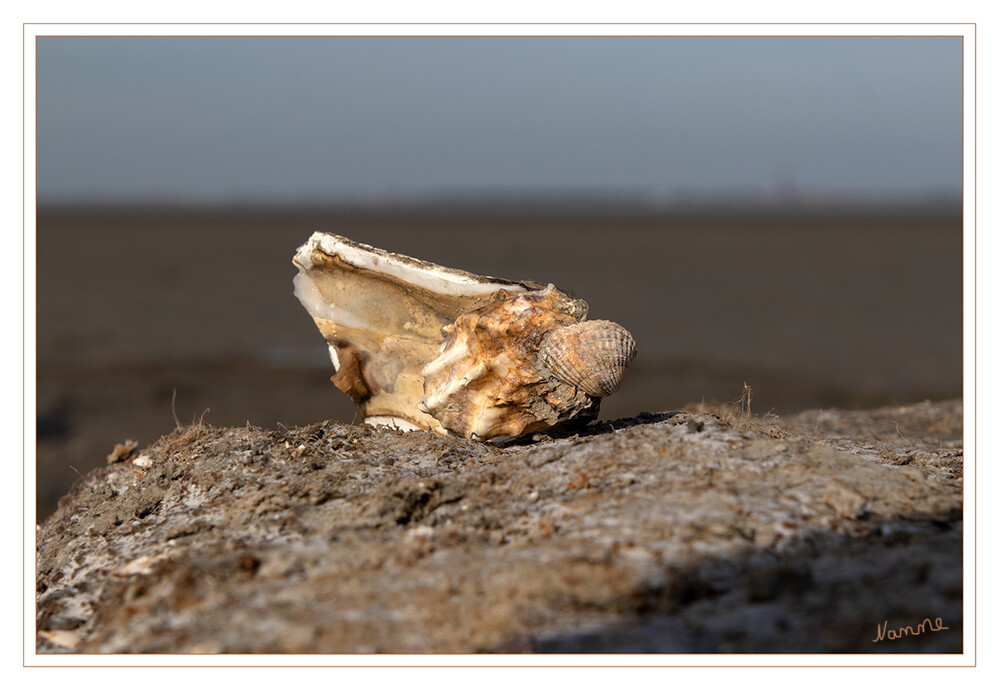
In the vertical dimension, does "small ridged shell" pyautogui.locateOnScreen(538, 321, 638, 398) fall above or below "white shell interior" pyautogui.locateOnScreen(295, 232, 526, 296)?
below

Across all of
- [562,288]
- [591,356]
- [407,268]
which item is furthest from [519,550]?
[562,288]

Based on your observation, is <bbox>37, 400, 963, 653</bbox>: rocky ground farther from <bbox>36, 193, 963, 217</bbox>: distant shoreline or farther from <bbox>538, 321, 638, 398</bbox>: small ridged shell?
<bbox>36, 193, 963, 217</bbox>: distant shoreline

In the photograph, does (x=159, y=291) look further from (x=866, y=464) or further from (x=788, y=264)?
(x=866, y=464)

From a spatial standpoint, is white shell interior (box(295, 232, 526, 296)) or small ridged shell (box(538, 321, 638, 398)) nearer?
small ridged shell (box(538, 321, 638, 398))
